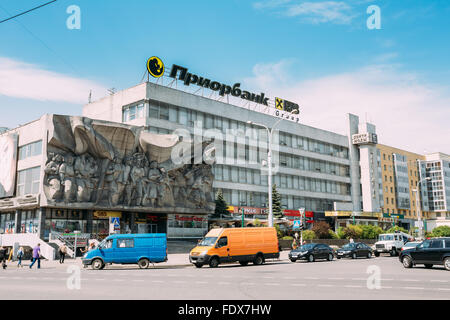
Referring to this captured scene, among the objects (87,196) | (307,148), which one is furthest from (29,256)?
(307,148)

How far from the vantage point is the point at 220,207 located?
5647cm

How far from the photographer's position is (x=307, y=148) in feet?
251

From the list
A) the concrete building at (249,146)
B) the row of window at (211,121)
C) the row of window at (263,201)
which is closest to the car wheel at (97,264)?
the concrete building at (249,146)

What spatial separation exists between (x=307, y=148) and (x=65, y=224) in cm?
4658

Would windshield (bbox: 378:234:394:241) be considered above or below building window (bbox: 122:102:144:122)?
below

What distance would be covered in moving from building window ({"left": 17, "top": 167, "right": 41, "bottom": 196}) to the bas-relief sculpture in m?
3.55

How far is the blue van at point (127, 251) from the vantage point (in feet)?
86.1

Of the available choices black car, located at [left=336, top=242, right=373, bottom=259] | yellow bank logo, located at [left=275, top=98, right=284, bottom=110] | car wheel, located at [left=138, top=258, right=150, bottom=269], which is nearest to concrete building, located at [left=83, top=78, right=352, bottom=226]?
yellow bank logo, located at [left=275, top=98, right=284, bottom=110]

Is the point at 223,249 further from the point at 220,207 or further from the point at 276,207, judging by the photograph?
the point at 276,207

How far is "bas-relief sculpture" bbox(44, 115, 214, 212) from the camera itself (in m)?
40.2

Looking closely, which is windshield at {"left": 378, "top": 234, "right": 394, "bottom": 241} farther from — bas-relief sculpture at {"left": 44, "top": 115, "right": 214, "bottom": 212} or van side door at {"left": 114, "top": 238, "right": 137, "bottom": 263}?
van side door at {"left": 114, "top": 238, "right": 137, "bottom": 263}

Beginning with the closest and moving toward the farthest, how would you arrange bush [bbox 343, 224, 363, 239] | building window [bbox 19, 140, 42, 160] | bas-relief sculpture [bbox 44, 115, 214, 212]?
1. bas-relief sculpture [bbox 44, 115, 214, 212]
2. building window [bbox 19, 140, 42, 160]
3. bush [bbox 343, 224, 363, 239]

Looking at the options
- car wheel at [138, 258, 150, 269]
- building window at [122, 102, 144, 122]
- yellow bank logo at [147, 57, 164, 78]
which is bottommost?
car wheel at [138, 258, 150, 269]

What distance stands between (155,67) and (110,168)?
17.2 meters
